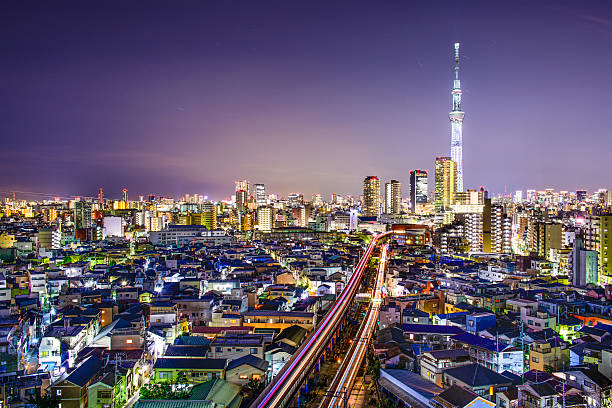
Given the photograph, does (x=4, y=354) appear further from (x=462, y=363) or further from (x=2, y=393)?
(x=462, y=363)

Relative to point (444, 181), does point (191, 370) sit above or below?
below

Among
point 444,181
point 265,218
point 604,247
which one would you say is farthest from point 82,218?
point 444,181

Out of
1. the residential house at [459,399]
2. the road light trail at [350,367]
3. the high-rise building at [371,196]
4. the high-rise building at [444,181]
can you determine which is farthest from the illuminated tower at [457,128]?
the residential house at [459,399]

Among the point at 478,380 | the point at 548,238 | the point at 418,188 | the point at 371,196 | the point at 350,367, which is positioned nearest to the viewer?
the point at 478,380

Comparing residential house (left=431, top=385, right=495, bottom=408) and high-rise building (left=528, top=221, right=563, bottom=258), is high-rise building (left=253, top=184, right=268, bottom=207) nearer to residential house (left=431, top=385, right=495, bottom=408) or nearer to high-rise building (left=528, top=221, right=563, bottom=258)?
high-rise building (left=528, top=221, right=563, bottom=258)

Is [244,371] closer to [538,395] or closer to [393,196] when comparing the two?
[538,395]

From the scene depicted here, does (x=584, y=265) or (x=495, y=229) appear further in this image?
(x=495, y=229)
